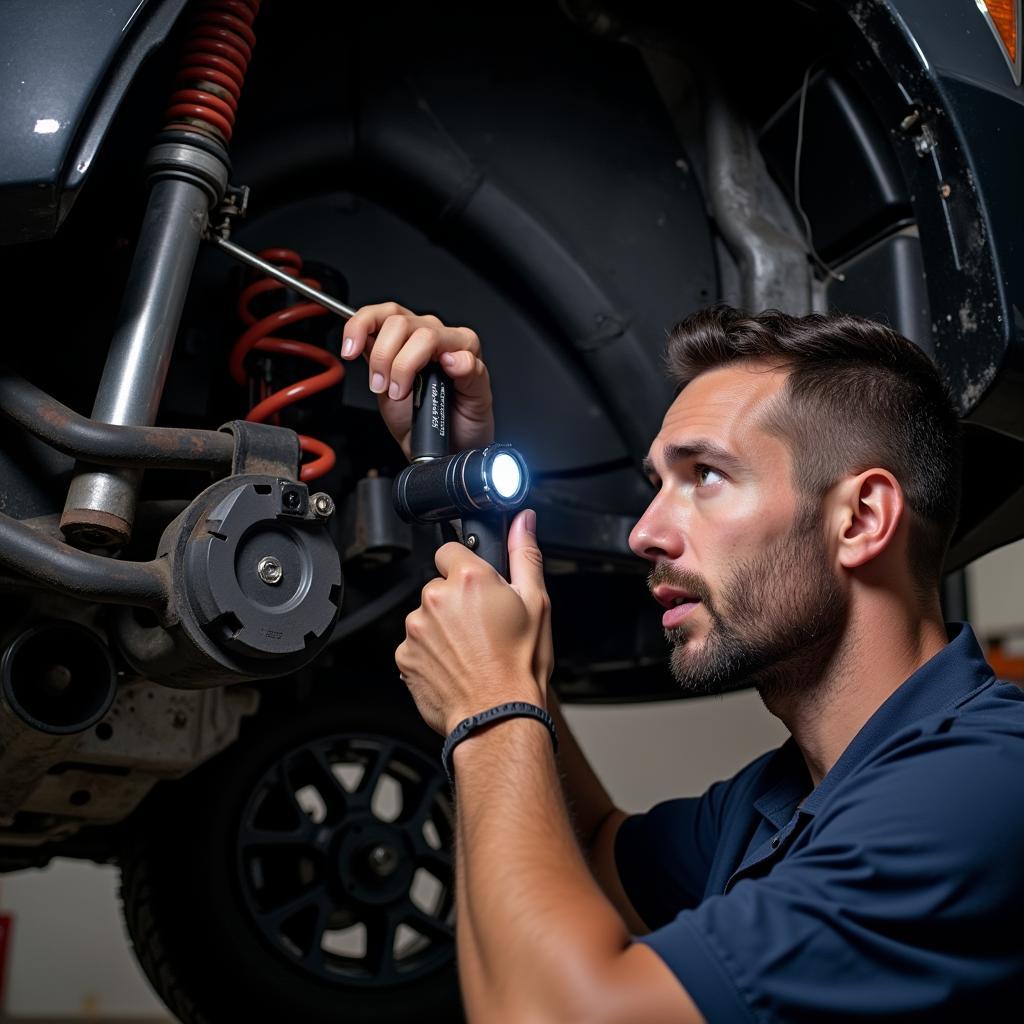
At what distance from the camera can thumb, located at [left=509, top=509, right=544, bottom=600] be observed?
3.04 feet

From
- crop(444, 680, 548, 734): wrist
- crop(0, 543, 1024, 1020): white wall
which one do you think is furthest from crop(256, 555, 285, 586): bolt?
crop(0, 543, 1024, 1020): white wall

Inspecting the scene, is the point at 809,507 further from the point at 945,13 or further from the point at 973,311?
the point at 945,13

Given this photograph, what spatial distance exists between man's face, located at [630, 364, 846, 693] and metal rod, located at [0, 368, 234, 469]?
381 millimetres

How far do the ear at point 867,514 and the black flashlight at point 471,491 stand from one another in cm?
28

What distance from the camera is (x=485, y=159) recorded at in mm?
1323

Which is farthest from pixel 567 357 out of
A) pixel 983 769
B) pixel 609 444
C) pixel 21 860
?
pixel 21 860

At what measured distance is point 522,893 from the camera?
0.70 m

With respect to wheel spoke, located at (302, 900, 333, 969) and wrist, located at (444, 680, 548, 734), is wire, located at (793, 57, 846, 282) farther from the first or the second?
wheel spoke, located at (302, 900, 333, 969)

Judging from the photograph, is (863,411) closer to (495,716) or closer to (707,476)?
(707,476)

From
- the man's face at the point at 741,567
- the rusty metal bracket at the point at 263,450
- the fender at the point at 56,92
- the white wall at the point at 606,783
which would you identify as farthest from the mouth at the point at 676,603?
the white wall at the point at 606,783

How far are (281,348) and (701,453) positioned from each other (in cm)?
42

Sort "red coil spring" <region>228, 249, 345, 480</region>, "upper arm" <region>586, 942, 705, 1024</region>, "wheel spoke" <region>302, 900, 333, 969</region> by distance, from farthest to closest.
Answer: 1. "wheel spoke" <region>302, 900, 333, 969</region>
2. "red coil spring" <region>228, 249, 345, 480</region>
3. "upper arm" <region>586, 942, 705, 1024</region>

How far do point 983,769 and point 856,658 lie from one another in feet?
0.76

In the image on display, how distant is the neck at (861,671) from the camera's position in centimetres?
100
